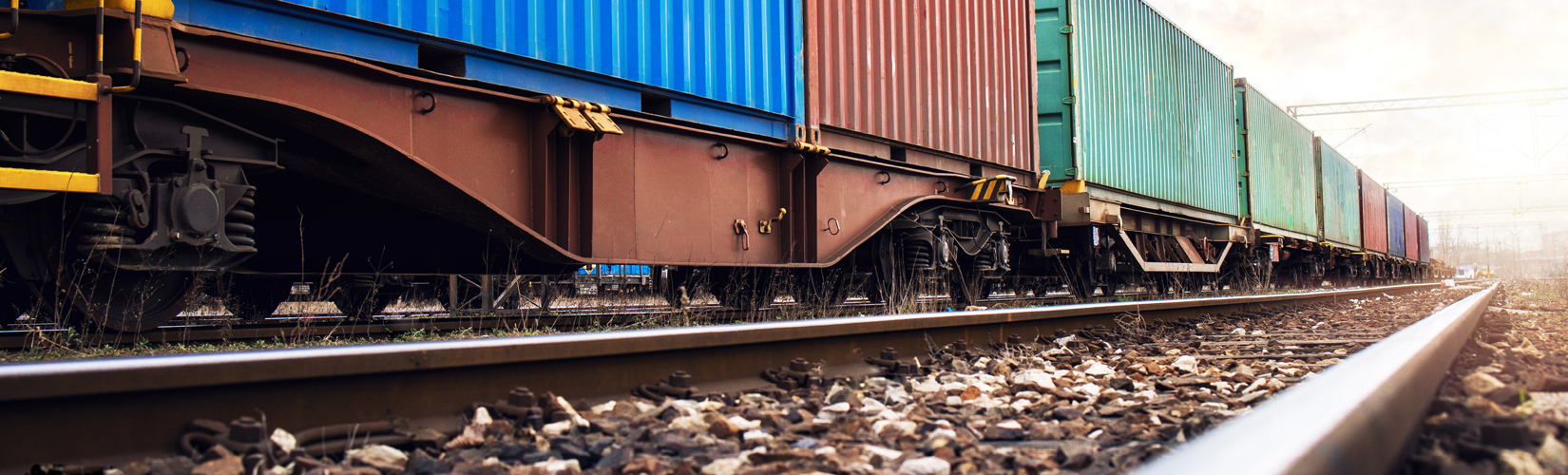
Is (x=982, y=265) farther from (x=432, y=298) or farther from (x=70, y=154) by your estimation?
(x=70, y=154)

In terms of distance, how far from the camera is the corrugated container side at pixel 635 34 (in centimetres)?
428

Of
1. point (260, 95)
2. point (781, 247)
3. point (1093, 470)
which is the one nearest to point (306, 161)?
point (260, 95)

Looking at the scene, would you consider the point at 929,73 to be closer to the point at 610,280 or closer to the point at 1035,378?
the point at 610,280

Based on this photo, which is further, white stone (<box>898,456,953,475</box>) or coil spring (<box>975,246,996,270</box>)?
coil spring (<box>975,246,996,270</box>)

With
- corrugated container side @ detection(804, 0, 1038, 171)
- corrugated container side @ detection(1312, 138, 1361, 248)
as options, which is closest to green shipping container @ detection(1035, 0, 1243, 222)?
corrugated container side @ detection(804, 0, 1038, 171)

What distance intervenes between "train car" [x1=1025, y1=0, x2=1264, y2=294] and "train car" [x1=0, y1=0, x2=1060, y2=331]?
6.30ft

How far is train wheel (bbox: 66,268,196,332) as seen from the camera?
3529 mm

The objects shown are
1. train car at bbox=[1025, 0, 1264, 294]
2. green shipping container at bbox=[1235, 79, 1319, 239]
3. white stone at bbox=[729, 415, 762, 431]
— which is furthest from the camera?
green shipping container at bbox=[1235, 79, 1319, 239]

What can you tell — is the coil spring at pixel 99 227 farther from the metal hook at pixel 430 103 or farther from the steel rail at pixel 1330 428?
the steel rail at pixel 1330 428

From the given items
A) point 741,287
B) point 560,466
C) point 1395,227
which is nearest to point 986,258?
point 741,287

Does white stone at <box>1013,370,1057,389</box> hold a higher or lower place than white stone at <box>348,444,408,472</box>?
lower

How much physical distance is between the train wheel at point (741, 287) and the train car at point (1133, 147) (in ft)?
13.3

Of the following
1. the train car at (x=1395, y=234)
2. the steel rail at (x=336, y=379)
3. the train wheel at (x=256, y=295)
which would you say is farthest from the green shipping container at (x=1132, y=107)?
the train car at (x=1395, y=234)

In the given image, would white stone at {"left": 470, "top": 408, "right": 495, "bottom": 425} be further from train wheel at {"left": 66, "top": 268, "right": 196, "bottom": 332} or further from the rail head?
train wheel at {"left": 66, "top": 268, "right": 196, "bottom": 332}
